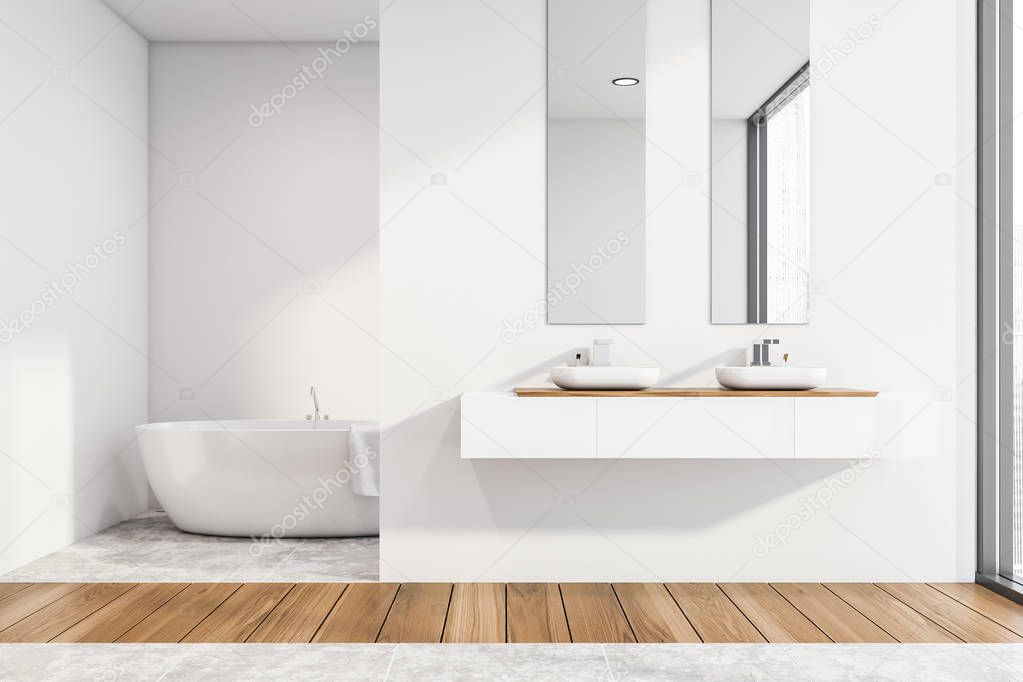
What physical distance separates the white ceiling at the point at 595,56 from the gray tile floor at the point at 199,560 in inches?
78.1

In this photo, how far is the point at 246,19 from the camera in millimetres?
4316

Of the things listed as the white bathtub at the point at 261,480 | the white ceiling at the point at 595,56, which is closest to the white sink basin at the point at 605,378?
the white ceiling at the point at 595,56

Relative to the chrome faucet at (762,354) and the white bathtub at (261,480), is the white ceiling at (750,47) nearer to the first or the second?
the chrome faucet at (762,354)

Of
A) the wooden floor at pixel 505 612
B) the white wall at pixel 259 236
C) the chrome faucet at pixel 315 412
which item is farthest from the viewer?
the white wall at pixel 259 236

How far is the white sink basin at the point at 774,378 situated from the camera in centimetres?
284

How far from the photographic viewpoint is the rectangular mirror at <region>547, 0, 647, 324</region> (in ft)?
10.2

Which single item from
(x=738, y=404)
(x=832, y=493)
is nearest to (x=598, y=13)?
(x=738, y=404)

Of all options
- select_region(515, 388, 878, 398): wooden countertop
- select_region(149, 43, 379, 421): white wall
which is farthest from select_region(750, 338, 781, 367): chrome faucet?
select_region(149, 43, 379, 421): white wall

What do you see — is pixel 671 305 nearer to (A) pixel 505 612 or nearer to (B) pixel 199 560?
(A) pixel 505 612

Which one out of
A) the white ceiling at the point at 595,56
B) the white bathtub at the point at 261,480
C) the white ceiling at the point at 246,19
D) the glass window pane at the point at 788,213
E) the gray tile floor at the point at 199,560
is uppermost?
the white ceiling at the point at 246,19

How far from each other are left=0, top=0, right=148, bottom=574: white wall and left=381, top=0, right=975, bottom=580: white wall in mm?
1593

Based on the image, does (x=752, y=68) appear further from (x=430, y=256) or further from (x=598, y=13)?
(x=430, y=256)

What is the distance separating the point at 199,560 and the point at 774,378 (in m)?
2.41

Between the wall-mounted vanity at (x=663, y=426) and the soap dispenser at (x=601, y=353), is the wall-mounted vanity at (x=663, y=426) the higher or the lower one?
the lower one
